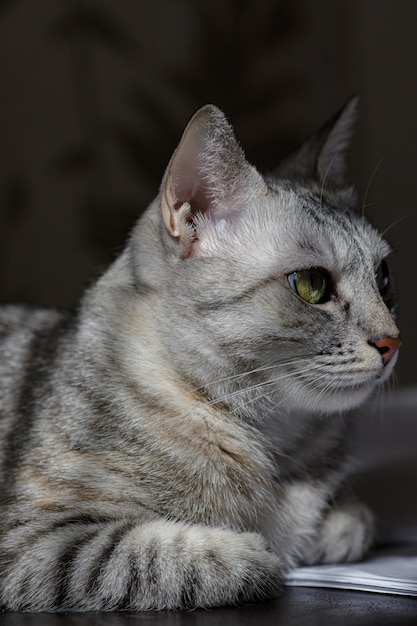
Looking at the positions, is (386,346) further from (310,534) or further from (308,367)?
(310,534)

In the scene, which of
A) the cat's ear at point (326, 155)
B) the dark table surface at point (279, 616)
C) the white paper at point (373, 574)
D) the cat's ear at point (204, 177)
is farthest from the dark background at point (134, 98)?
the dark table surface at point (279, 616)

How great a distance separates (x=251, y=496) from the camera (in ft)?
4.17

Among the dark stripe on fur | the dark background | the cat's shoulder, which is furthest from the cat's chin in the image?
the dark background

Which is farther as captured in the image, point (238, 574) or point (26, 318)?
point (26, 318)

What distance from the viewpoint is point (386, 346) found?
47.4 inches

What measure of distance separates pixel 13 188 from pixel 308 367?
1636mm

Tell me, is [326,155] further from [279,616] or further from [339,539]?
[279,616]

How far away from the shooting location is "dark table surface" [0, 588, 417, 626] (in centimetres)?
102

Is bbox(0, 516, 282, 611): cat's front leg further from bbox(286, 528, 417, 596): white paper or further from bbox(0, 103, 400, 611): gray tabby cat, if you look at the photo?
bbox(286, 528, 417, 596): white paper

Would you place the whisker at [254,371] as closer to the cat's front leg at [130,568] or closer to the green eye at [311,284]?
the green eye at [311,284]

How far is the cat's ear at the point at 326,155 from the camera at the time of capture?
153 centimetres

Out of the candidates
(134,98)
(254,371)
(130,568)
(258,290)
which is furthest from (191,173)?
(134,98)

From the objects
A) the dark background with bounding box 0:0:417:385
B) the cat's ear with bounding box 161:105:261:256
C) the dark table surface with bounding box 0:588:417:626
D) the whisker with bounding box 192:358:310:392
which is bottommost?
the dark table surface with bounding box 0:588:417:626

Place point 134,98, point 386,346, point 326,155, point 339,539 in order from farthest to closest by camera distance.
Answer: point 134,98
point 326,155
point 339,539
point 386,346
